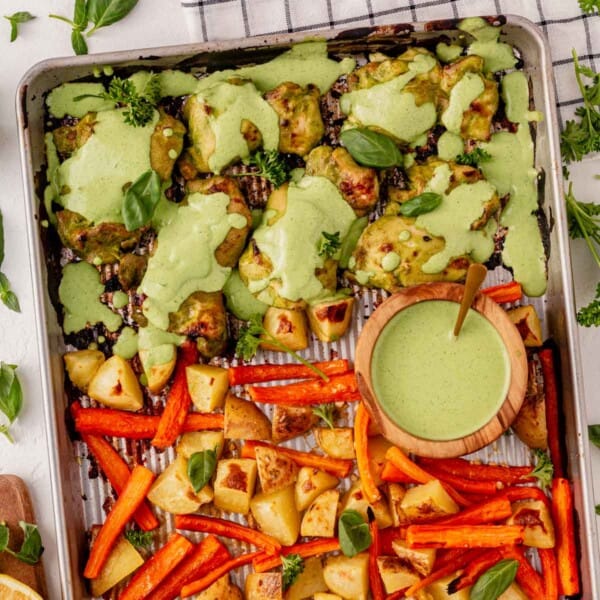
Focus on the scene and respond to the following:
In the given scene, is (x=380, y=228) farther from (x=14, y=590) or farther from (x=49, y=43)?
(x=14, y=590)

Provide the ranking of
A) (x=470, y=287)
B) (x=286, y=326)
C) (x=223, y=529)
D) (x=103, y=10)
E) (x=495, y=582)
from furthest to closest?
(x=103, y=10), (x=223, y=529), (x=286, y=326), (x=495, y=582), (x=470, y=287)

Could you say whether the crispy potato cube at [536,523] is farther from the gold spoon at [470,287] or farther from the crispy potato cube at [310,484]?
the gold spoon at [470,287]

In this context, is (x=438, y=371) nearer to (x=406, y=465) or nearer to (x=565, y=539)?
(x=406, y=465)

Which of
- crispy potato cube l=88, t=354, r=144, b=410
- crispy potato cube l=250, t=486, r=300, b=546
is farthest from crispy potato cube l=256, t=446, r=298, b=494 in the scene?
crispy potato cube l=88, t=354, r=144, b=410

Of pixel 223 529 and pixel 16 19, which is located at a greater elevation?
pixel 16 19

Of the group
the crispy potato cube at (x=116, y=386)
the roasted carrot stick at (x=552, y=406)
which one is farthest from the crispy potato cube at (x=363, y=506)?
the crispy potato cube at (x=116, y=386)

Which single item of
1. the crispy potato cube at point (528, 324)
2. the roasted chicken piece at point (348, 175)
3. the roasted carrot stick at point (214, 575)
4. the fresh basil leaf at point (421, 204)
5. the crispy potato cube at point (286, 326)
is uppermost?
the roasted chicken piece at point (348, 175)

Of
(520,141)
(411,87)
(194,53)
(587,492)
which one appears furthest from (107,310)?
(587,492)

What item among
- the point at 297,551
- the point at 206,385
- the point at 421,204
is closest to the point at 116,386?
the point at 206,385
